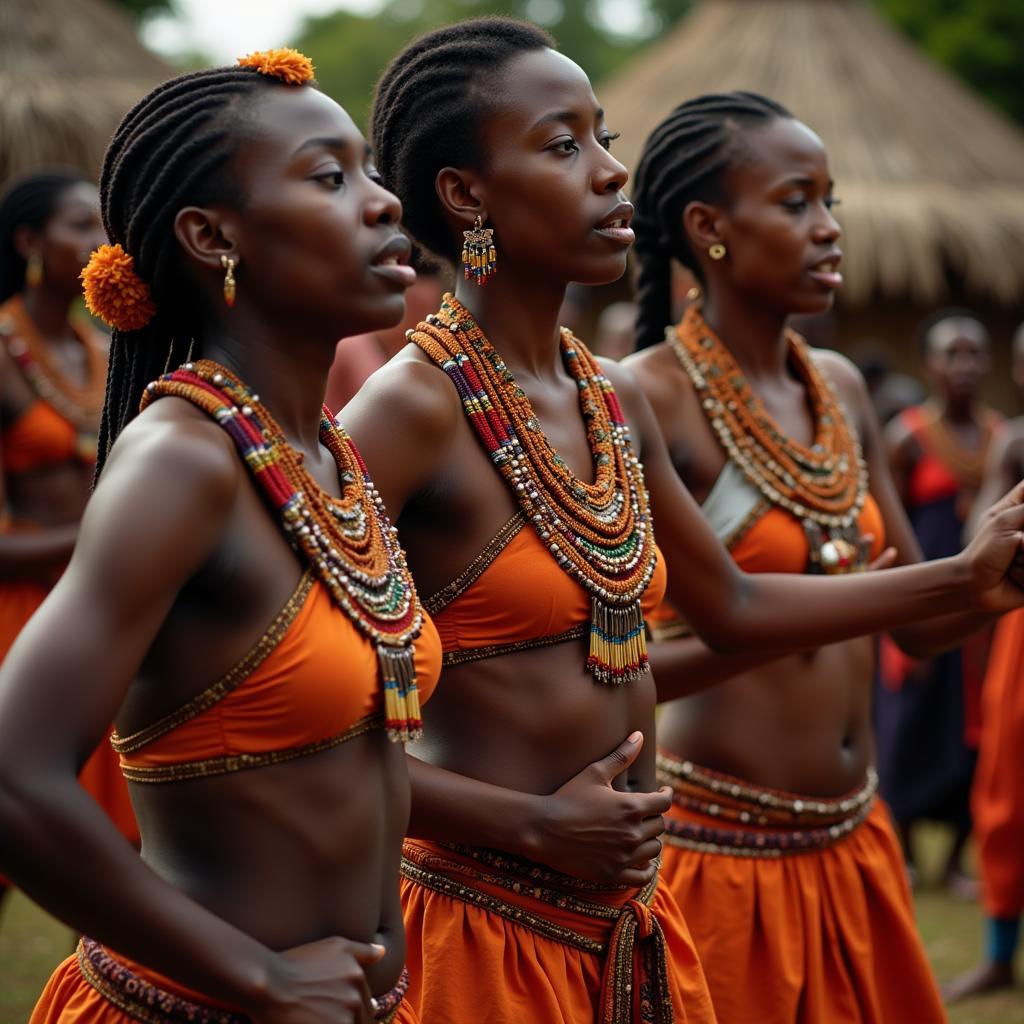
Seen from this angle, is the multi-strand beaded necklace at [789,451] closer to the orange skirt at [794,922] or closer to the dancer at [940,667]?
the orange skirt at [794,922]

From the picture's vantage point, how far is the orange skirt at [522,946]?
288 centimetres

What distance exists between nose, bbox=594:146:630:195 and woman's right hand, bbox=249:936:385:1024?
1455 mm

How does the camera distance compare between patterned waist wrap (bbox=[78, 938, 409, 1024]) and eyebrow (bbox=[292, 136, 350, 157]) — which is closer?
patterned waist wrap (bbox=[78, 938, 409, 1024])

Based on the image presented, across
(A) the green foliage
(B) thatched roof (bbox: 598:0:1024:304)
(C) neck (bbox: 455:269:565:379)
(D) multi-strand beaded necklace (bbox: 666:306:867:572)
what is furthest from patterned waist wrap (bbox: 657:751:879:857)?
(A) the green foliage

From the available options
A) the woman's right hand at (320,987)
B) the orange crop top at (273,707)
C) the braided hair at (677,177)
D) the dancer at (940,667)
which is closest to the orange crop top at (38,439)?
the braided hair at (677,177)

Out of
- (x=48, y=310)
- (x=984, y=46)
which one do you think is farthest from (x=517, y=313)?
(x=984, y=46)

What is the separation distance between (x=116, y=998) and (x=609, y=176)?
65.5 inches

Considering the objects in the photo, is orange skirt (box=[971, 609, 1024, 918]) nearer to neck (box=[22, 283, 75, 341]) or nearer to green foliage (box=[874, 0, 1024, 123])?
neck (box=[22, 283, 75, 341])

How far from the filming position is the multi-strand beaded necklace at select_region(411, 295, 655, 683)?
2.93m

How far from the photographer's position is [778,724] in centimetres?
382

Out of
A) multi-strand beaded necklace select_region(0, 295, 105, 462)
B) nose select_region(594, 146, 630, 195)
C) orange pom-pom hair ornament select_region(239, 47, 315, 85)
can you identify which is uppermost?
orange pom-pom hair ornament select_region(239, 47, 315, 85)

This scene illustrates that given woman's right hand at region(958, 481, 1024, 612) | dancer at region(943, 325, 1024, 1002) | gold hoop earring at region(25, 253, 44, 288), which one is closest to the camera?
woman's right hand at region(958, 481, 1024, 612)

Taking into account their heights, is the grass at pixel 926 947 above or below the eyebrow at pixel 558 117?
below

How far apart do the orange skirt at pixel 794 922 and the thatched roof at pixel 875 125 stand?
36.8ft
